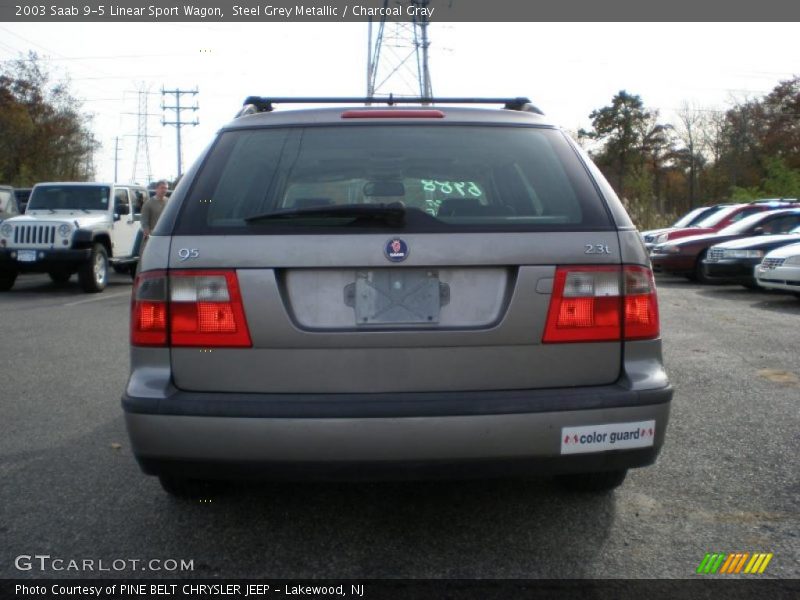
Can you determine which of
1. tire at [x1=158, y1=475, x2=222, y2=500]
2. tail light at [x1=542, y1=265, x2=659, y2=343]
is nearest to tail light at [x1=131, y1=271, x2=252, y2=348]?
tire at [x1=158, y1=475, x2=222, y2=500]

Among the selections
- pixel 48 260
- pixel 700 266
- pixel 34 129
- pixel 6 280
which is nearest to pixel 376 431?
pixel 48 260

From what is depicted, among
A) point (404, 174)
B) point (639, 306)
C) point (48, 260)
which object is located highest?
point (404, 174)

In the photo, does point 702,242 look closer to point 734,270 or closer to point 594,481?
point 734,270

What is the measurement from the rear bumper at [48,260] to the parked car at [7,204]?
8.03ft

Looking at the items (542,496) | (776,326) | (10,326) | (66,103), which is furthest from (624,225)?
(66,103)

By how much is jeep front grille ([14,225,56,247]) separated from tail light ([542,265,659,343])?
42.7 ft

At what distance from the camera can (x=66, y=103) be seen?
139 feet

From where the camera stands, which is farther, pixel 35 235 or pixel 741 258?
pixel 35 235

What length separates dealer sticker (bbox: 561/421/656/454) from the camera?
2783mm

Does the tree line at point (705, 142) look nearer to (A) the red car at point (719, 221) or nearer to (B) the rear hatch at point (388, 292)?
(A) the red car at point (719, 221)

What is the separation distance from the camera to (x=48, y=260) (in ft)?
46.2

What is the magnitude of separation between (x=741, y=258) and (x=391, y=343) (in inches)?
486

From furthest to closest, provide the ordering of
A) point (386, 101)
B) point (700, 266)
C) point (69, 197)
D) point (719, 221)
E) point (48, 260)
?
point (719, 221), point (700, 266), point (69, 197), point (48, 260), point (386, 101)

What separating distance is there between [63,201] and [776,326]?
474 inches
